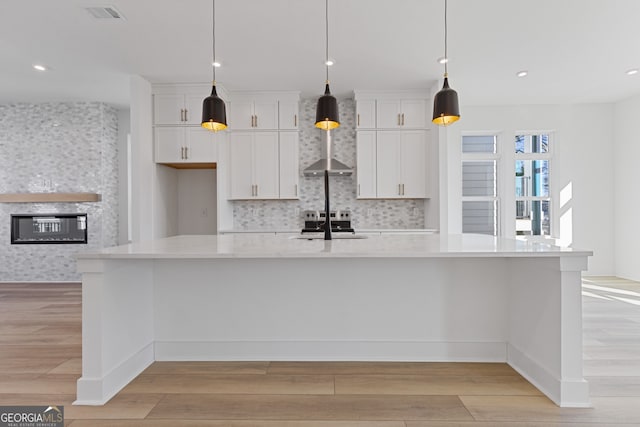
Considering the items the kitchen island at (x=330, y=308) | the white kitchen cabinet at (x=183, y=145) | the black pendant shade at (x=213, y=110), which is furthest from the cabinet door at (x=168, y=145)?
the kitchen island at (x=330, y=308)

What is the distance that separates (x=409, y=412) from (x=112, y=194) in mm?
5579

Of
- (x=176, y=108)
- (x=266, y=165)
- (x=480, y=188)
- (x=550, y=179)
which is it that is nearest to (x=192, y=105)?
(x=176, y=108)

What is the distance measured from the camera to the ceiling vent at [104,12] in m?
3.04

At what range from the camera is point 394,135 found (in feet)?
16.8

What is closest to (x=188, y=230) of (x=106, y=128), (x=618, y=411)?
(x=106, y=128)

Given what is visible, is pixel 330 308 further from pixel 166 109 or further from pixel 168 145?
pixel 166 109

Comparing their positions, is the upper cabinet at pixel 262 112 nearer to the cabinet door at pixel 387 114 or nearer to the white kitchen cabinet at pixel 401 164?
the cabinet door at pixel 387 114

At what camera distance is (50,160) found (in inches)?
225

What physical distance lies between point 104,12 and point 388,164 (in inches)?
137

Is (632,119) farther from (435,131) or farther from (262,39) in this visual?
(262,39)

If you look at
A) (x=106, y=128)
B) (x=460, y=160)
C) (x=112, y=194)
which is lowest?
(x=112, y=194)

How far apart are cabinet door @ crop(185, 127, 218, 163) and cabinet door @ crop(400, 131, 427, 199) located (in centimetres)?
245

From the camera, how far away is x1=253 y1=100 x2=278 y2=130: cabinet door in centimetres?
518

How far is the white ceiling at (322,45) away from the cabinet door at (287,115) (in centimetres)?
24
